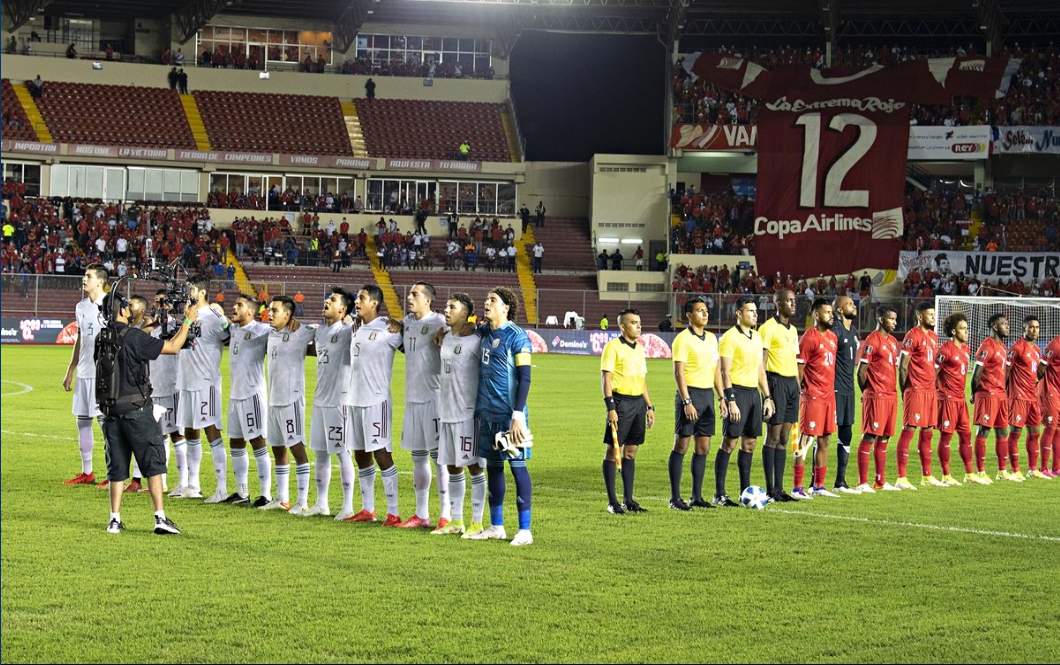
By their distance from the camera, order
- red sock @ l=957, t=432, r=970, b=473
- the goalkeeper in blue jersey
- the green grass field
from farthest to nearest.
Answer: red sock @ l=957, t=432, r=970, b=473
the goalkeeper in blue jersey
the green grass field

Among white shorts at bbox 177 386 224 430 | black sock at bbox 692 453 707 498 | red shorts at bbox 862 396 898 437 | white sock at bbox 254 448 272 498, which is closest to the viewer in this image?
white sock at bbox 254 448 272 498

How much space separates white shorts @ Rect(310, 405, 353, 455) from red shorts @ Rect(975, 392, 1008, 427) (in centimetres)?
916

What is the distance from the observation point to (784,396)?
1408 centimetres

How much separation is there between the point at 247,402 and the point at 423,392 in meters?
2.28

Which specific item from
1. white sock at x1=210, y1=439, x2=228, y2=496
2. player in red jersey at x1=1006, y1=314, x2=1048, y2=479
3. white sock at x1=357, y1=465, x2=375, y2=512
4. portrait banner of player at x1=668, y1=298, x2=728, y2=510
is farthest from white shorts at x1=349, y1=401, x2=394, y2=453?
player in red jersey at x1=1006, y1=314, x2=1048, y2=479

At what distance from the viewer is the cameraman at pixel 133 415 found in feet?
35.7

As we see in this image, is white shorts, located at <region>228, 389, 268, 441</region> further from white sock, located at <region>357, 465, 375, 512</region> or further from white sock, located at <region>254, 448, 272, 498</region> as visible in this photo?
white sock, located at <region>357, 465, 375, 512</region>

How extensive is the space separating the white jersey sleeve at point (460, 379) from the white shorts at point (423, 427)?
0.35 meters

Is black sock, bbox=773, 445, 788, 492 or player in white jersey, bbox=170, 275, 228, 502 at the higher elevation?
player in white jersey, bbox=170, 275, 228, 502

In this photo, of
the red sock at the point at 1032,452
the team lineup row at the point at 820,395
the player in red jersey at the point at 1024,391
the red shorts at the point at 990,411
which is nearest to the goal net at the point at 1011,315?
the red sock at the point at 1032,452

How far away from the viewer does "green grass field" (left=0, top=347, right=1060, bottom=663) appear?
7512mm

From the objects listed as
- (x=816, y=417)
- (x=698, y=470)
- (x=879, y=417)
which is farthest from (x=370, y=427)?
(x=879, y=417)

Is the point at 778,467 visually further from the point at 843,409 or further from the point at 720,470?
the point at 843,409

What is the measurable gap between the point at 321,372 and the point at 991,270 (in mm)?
42407
